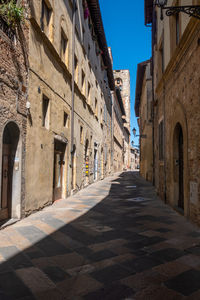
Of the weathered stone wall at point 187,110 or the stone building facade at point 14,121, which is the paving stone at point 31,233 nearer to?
the stone building facade at point 14,121

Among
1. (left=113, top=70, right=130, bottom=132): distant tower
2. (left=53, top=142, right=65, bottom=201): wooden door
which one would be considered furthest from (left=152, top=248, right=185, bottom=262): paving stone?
(left=113, top=70, right=130, bottom=132): distant tower

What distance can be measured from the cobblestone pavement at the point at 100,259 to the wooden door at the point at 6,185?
1.29ft

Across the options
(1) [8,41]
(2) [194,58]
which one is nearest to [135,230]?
(2) [194,58]

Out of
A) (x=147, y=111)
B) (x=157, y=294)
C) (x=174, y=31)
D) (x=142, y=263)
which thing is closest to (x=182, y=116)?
(x=174, y=31)

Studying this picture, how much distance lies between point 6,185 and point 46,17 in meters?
5.33

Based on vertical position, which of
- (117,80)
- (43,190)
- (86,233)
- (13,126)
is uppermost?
(117,80)

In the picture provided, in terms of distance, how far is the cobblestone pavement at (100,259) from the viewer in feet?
8.63

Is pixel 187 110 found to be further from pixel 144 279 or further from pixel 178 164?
pixel 144 279

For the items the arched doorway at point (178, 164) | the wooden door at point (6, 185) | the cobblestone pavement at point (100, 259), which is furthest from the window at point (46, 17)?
the cobblestone pavement at point (100, 259)

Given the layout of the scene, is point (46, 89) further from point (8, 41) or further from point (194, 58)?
point (194, 58)

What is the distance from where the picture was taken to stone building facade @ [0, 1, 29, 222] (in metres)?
5.16

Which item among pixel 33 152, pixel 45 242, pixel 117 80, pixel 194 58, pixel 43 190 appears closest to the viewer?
pixel 45 242

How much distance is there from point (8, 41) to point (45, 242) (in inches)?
152

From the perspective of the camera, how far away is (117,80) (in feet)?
177
